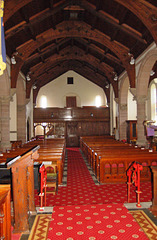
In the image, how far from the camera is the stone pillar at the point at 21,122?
53.2ft

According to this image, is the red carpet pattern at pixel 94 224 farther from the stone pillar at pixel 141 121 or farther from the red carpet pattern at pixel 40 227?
the stone pillar at pixel 141 121

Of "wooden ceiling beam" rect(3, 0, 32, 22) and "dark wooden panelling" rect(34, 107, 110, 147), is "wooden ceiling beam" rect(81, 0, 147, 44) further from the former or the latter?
"dark wooden panelling" rect(34, 107, 110, 147)

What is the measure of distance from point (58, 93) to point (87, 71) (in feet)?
12.3

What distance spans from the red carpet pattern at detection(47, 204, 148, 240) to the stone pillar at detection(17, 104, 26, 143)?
12.3m

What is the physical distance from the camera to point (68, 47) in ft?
55.8

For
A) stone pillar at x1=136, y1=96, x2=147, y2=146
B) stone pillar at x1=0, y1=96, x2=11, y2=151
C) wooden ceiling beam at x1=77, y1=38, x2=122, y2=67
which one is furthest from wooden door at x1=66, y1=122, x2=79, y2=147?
stone pillar at x1=0, y1=96, x2=11, y2=151

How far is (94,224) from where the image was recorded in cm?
373

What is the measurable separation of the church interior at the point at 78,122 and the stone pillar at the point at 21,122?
0.07 meters

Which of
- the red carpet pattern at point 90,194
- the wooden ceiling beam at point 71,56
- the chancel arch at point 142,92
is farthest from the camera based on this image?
the wooden ceiling beam at point 71,56

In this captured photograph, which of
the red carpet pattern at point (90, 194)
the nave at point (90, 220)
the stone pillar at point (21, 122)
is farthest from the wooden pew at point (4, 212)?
the stone pillar at point (21, 122)

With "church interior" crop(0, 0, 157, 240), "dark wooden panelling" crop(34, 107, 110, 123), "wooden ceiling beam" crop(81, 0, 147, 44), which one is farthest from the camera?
"dark wooden panelling" crop(34, 107, 110, 123)

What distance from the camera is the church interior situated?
3.60 metres

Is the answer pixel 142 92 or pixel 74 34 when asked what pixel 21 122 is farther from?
pixel 142 92

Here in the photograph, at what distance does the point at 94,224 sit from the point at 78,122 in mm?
17212
